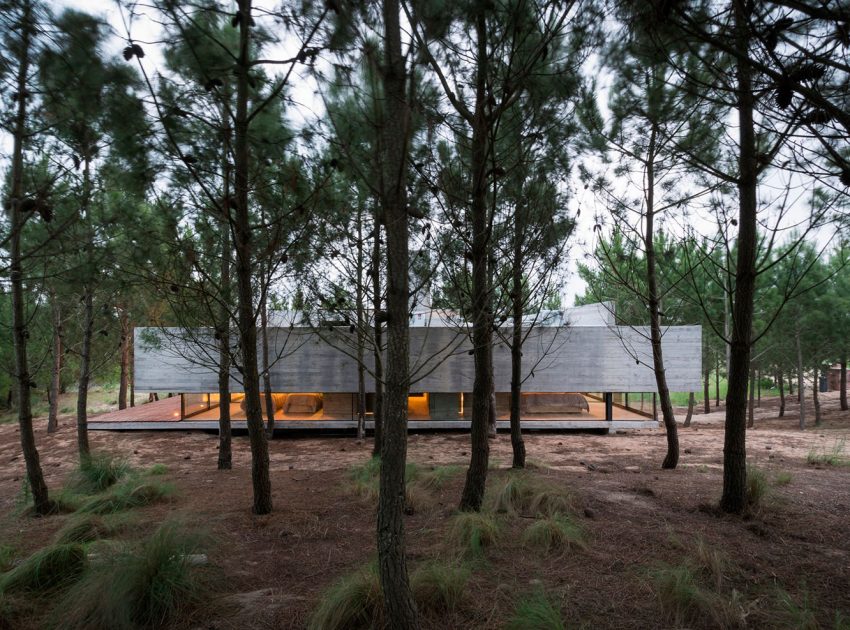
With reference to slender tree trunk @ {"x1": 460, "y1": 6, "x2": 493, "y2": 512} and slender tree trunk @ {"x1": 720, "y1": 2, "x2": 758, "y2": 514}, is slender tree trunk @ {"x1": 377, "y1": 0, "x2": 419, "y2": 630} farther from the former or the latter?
slender tree trunk @ {"x1": 720, "y1": 2, "x2": 758, "y2": 514}

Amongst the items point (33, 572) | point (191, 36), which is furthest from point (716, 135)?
point (33, 572)

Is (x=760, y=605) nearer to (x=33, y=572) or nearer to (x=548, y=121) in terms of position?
(x=548, y=121)

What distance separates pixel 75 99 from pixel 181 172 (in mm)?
887

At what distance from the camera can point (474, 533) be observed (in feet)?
11.6

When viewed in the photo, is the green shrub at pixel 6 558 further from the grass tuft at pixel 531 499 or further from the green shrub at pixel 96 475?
the grass tuft at pixel 531 499

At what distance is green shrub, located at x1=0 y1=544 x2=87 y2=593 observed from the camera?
2846 mm

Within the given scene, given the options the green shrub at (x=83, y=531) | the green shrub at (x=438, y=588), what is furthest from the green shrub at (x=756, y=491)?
the green shrub at (x=83, y=531)

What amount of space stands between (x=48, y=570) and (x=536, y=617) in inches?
118

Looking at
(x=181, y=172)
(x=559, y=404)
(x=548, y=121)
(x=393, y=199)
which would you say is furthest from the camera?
(x=559, y=404)

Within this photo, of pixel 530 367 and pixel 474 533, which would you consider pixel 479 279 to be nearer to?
pixel 474 533

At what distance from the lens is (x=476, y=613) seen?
2.62 metres

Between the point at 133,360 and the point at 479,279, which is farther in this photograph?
the point at 133,360

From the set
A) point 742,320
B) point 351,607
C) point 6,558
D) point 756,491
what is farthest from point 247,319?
point 756,491

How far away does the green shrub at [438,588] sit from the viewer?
2.65 metres
